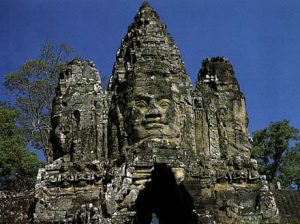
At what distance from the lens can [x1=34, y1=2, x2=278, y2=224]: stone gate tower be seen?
13383mm

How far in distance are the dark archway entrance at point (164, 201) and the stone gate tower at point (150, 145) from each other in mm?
42

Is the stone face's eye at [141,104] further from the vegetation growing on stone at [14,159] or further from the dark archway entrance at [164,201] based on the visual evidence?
the vegetation growing on stone at [14,159]

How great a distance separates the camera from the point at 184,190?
43.9ft

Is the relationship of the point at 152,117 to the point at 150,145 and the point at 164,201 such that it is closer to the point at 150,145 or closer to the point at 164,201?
the point at 150,145

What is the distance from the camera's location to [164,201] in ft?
53.4

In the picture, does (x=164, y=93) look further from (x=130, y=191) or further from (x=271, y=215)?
(x=271, y=215)

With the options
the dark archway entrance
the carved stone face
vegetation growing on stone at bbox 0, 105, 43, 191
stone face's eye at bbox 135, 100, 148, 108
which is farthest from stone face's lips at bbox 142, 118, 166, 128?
vegetation growing on stone at bbox 0, 105, 43, 191

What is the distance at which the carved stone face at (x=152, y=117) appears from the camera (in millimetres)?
14039

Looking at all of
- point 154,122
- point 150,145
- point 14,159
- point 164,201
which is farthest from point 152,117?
point 14,159

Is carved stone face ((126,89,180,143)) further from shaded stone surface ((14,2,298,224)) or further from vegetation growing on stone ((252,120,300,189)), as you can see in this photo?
vegetation growing on stone ((252,120,300,189))

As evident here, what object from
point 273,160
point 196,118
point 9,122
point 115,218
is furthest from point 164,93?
point 273,160

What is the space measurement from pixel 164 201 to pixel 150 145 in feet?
10.3

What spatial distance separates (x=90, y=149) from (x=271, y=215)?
4855 millimetres

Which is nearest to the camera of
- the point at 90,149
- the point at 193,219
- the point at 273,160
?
the point at 193,219
